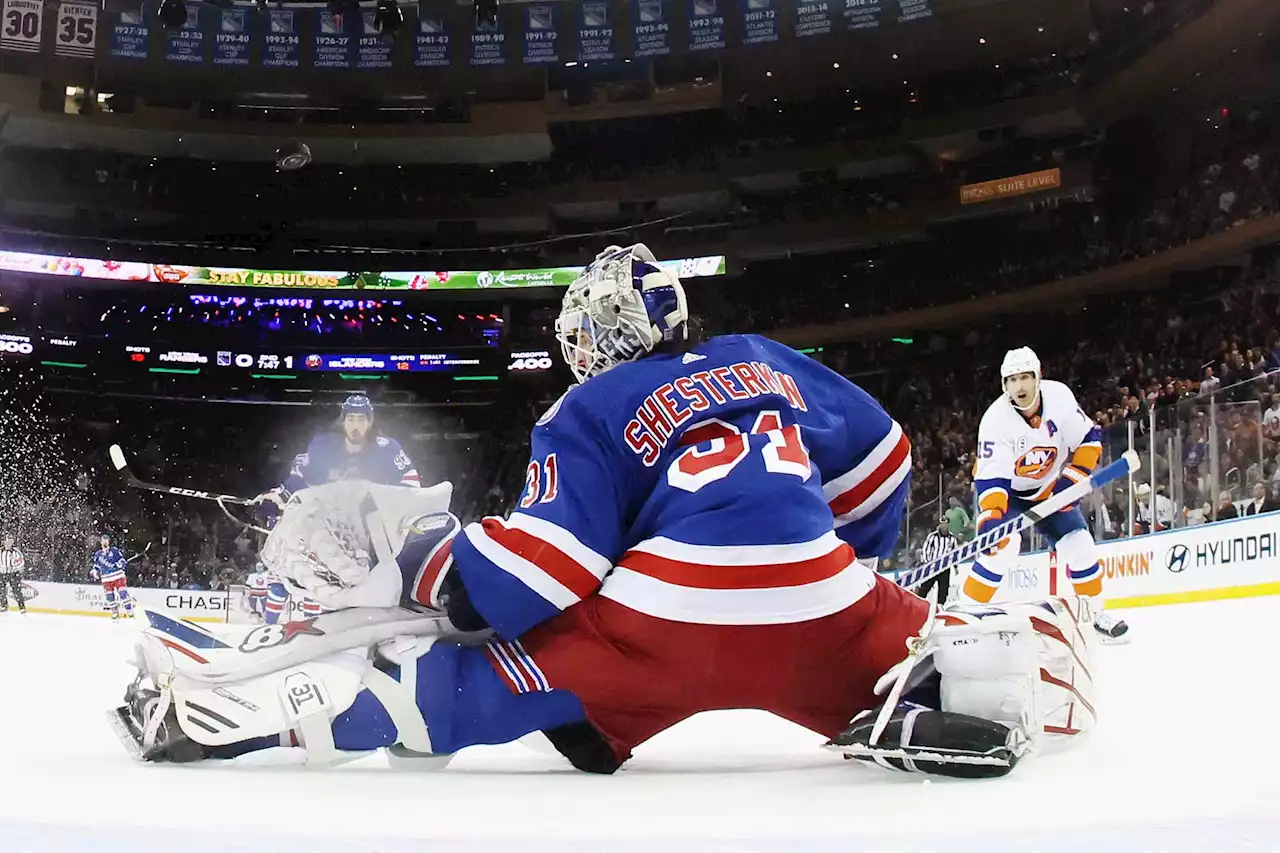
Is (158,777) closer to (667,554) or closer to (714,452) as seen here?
(667,554)

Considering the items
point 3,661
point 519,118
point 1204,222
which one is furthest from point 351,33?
point 3,661

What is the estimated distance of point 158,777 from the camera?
1.62 metres

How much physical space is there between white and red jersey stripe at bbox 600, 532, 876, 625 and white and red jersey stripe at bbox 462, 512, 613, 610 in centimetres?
8

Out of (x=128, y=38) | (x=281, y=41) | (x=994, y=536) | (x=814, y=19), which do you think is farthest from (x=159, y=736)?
(x=128, y=38)

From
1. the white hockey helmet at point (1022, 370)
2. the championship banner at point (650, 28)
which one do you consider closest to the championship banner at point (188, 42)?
the championship banner at point (650, 28)

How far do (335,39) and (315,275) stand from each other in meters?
4.23

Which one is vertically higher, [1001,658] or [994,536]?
[994,536]

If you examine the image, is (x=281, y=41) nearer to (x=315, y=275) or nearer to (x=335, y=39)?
(x=335, y=39)

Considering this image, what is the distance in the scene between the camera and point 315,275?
19266 mm

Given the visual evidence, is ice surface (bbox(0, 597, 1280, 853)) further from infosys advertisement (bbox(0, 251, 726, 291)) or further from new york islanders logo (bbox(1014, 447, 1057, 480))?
infosys advertisement (bbox(0, 251, 726, 291))

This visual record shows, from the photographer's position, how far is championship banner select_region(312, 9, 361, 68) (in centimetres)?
1662

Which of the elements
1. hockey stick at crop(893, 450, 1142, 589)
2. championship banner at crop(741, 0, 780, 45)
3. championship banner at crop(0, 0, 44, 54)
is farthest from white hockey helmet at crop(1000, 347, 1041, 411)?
championship banner at crop(0, 0, 44, 54)

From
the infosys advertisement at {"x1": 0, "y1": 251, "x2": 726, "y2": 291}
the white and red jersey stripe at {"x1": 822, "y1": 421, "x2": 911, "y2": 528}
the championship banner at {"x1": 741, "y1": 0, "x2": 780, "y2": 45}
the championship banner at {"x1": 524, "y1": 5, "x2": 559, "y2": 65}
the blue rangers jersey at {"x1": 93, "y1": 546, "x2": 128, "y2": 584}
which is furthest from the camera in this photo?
the infosys advertisement at {"x1": 0, "y1": 251, "x2": 726, "y2": 291}

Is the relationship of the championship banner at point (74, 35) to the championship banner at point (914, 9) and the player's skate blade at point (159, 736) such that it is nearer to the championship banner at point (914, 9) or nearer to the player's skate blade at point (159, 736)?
the championship banner at point (914, 9)
